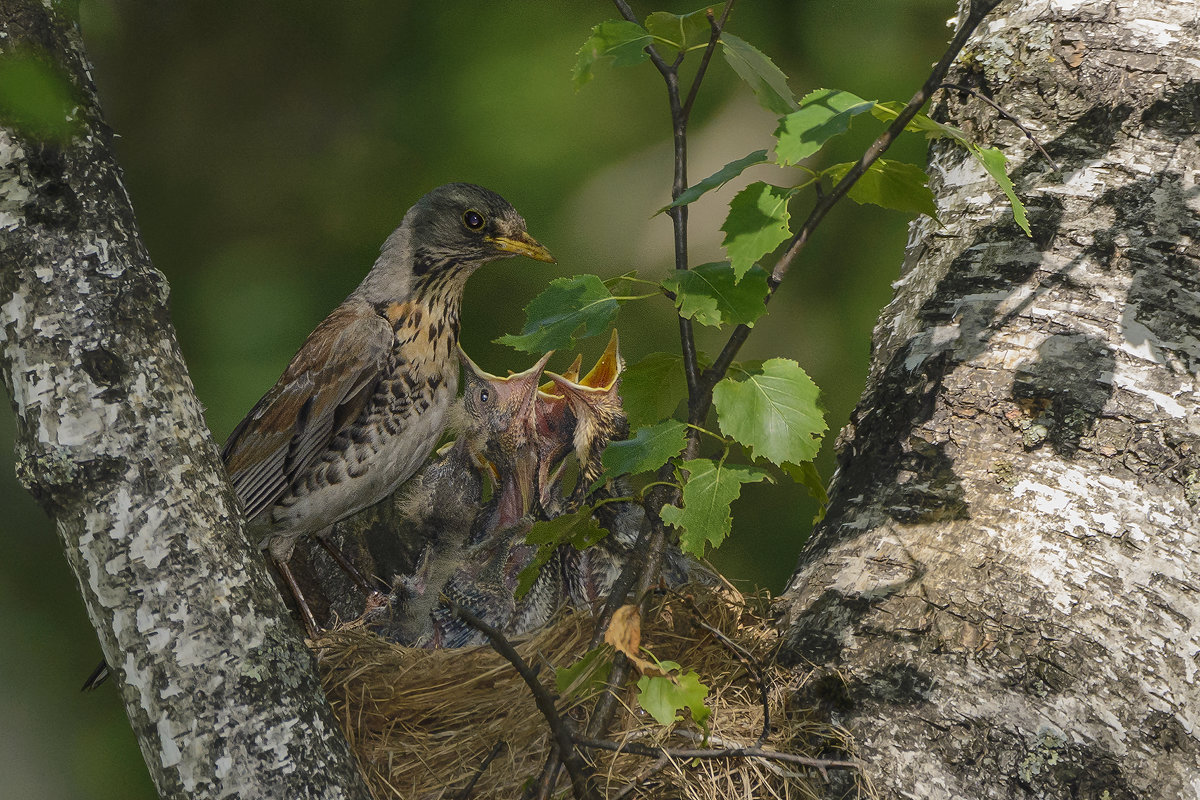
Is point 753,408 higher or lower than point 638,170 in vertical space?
higher

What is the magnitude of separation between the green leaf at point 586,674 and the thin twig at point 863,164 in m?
0.47

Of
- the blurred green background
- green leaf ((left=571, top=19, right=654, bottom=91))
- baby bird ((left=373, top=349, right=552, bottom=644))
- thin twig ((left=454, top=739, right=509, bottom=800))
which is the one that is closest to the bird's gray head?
baby bird ((left=373, top=349, right=552, bottom=644))

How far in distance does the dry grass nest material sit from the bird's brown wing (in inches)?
22.6

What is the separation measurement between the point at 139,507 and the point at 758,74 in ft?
4.04

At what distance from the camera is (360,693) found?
8.61 ft

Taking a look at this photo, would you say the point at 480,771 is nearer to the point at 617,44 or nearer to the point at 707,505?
the point at 707,505

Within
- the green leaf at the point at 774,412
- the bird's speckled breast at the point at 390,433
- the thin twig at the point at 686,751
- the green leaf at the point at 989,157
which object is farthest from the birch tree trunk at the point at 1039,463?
the bird's speckled breast at the point at 390,433

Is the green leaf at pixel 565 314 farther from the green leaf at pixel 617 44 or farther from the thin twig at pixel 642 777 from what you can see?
the thin twig at pixel 642 777

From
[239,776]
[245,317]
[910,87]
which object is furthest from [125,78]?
[239,776]

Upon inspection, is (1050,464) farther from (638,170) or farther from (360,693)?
(638,170)

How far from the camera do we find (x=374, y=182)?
15.8ft

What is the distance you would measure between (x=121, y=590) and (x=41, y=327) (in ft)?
1.44

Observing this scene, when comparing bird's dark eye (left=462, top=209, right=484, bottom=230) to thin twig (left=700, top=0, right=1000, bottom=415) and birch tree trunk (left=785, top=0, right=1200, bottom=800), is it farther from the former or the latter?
thin twig (left=700, top=0, right=1000, bottom=415)

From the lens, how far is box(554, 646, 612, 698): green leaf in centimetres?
180
